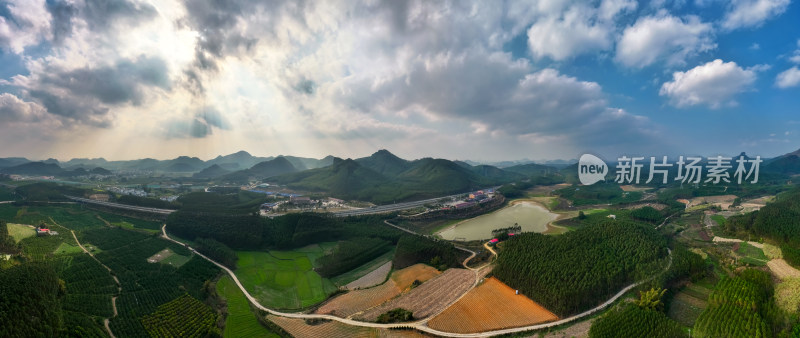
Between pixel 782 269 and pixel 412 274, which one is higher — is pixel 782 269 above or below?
above

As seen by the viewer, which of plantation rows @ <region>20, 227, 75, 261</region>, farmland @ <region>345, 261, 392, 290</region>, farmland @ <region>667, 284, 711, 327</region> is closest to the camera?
farmland @ <region>667, 284, 711, 327</region>

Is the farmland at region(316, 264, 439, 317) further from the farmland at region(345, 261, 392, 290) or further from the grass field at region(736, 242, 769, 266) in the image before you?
the grass field at region(736, 242, 769, 266)

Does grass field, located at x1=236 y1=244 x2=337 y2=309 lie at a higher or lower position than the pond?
lower

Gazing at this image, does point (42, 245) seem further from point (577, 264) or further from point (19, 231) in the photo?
point (577, 264)

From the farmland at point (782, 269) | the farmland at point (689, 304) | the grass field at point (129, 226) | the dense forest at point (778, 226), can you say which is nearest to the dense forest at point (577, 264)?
the farmland at point (689, 304)

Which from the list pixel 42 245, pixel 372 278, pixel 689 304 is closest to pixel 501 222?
pixel 689 304

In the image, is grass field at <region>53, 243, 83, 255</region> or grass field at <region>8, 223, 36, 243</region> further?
grass field at <region>8, 223, 36, 243</region>

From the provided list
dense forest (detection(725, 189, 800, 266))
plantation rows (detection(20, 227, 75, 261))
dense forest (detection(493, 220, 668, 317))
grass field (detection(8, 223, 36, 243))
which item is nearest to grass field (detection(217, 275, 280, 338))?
plantation rows (detection(20, 227, 75, 261))
